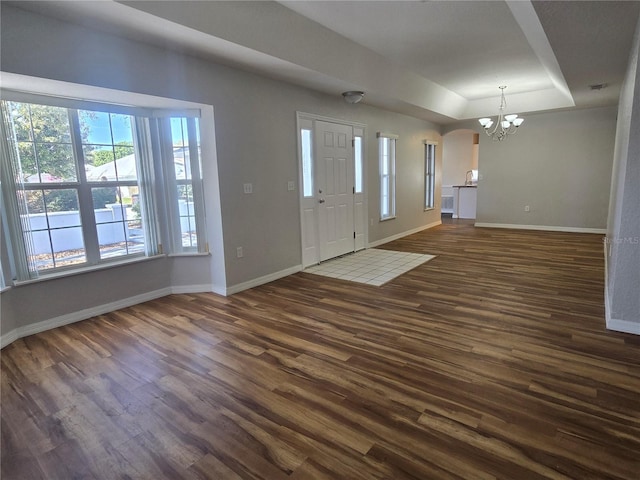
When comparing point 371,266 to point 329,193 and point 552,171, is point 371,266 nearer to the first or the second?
point 329,193

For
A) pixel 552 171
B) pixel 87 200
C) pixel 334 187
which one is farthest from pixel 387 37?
pixel 552 171

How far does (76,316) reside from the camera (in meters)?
3.32

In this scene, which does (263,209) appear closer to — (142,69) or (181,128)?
(181,128)

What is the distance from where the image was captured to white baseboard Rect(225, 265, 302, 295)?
402cm

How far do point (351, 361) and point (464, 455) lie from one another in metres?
0.98

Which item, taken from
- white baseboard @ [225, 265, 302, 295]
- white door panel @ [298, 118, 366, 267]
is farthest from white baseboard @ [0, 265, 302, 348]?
white door panel @ [298, 118, 366, 267]

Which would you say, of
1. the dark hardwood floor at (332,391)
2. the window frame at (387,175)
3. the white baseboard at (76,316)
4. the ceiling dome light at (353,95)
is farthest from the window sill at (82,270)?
the window frame at (387,175)

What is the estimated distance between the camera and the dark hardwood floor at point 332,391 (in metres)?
1.62

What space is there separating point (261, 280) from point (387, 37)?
314 cm

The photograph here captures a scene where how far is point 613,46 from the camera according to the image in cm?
330

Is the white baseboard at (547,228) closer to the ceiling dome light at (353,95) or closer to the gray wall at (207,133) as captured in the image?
the gray wall at (207,133)

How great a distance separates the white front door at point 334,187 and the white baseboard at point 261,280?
646 mm

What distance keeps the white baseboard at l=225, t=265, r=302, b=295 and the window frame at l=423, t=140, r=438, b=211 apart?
4495 millimetres

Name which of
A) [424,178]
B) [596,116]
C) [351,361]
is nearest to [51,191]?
[351,361]
